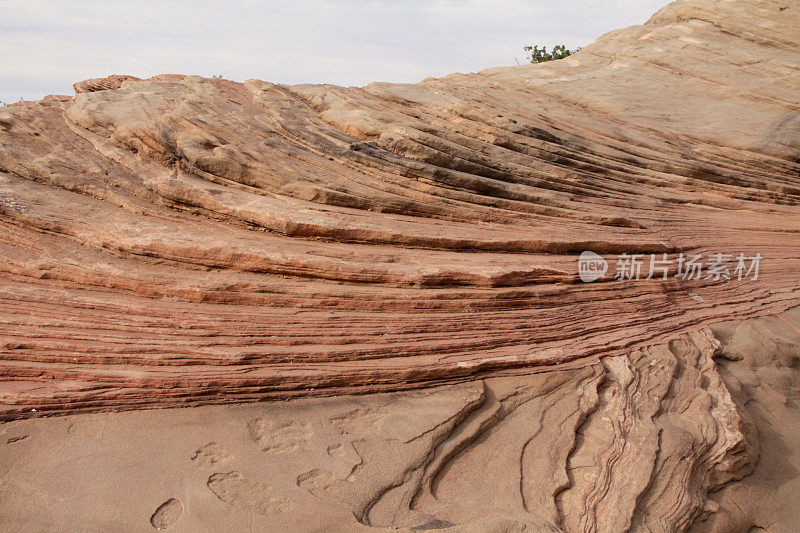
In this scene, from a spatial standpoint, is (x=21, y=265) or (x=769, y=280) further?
(x=769, y=280)

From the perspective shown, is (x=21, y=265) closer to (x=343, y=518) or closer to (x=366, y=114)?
(x=343, y=518)

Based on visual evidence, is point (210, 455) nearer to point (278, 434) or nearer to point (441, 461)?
point (278, 434)

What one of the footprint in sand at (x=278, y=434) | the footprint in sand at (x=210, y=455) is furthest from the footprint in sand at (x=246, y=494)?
the footprint in sand at (x=278, y=434)

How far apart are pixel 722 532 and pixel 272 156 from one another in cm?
808

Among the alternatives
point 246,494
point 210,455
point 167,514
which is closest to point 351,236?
point 210,455

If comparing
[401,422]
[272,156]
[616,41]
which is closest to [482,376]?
[401,422]

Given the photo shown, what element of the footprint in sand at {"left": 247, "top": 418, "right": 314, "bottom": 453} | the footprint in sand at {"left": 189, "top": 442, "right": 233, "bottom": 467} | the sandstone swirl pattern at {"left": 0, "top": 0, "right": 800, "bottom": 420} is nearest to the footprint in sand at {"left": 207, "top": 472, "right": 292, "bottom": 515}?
the footprint in sand at {"left": 189, "top": 442, "right": 233, "bottom": 467}

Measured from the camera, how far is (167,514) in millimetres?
4691

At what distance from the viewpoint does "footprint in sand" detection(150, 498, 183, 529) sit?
4594 millimetres

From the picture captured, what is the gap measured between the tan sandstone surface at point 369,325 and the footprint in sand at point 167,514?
2 centimetres

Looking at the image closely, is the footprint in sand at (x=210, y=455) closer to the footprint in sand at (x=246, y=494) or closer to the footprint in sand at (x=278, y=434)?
the footprint in sand at (x=246, y=494)

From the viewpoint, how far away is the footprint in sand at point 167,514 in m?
4.59

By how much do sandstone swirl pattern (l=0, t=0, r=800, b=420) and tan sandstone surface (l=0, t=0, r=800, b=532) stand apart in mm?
40

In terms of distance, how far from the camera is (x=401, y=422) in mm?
6195
